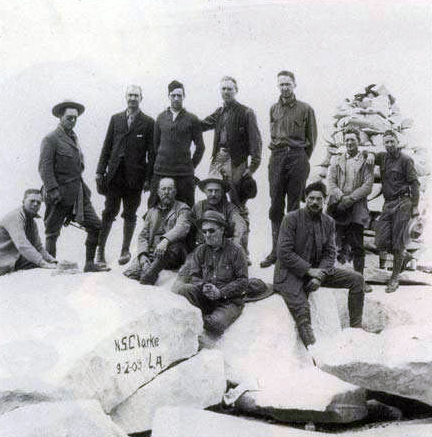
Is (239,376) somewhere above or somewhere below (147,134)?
below

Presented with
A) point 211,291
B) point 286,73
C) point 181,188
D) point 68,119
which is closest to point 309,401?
point 211,291

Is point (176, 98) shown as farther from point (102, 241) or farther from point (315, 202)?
point (315, 202)

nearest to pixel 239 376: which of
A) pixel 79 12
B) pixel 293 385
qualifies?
pixel 293 385

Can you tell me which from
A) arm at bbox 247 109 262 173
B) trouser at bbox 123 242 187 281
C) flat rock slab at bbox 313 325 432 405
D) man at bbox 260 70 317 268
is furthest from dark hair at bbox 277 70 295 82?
flat rock slab at bbox 313 325 432 405

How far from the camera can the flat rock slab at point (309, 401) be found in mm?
5203

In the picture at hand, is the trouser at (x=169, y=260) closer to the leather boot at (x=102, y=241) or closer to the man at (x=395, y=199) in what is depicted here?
the leather boot at (x=102, y=241)

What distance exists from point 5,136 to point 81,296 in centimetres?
249

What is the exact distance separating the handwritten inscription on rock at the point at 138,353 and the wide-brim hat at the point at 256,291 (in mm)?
1173

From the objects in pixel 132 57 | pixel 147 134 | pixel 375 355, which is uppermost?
pixel 132 57

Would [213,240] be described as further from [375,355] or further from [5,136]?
[5,136]

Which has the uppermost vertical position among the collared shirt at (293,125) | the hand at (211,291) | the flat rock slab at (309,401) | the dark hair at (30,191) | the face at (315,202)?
the collared shirt at (293,125)

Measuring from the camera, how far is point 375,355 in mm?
5211

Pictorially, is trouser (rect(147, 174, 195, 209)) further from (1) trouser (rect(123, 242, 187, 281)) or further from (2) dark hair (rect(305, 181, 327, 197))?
(2) dark hair (rect(305, 181, 327, 197))

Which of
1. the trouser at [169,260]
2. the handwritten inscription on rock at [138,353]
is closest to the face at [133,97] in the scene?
the trouser at [169,260]
